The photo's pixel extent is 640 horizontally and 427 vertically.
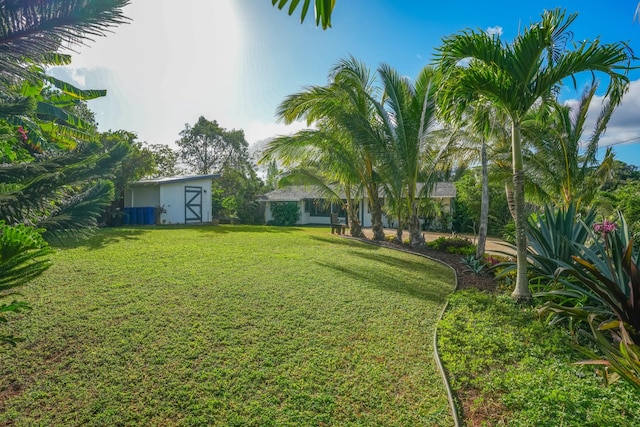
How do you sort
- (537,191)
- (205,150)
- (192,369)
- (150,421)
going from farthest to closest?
(205,150) → (537,191) → (192,369) → (150,421)

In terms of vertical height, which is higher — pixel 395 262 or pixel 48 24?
pixel 48 24

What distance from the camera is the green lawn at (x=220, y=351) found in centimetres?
285

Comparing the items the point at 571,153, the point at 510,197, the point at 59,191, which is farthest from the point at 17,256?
the point at 571,153

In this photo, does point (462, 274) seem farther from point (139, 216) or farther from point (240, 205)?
point (240, 205)

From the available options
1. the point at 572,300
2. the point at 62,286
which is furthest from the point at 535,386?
the point at 62,286

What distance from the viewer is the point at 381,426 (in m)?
2.76

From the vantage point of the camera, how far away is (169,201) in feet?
66.2

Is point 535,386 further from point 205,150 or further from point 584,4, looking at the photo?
point 205,150

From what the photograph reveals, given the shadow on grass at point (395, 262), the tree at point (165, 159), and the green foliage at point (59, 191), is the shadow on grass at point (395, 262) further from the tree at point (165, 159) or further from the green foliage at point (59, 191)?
the tree at point (165, 159)

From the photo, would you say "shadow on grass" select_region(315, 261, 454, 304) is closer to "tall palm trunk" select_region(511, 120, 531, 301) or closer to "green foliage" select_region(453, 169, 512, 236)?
"tall palm trunk" select_region(511, 120, 531, 301)

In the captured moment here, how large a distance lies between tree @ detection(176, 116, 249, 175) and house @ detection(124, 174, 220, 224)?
1547cm

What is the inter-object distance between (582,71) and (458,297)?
14.2 ft

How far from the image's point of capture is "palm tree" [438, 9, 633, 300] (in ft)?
16.5

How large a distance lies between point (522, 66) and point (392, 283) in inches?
180
